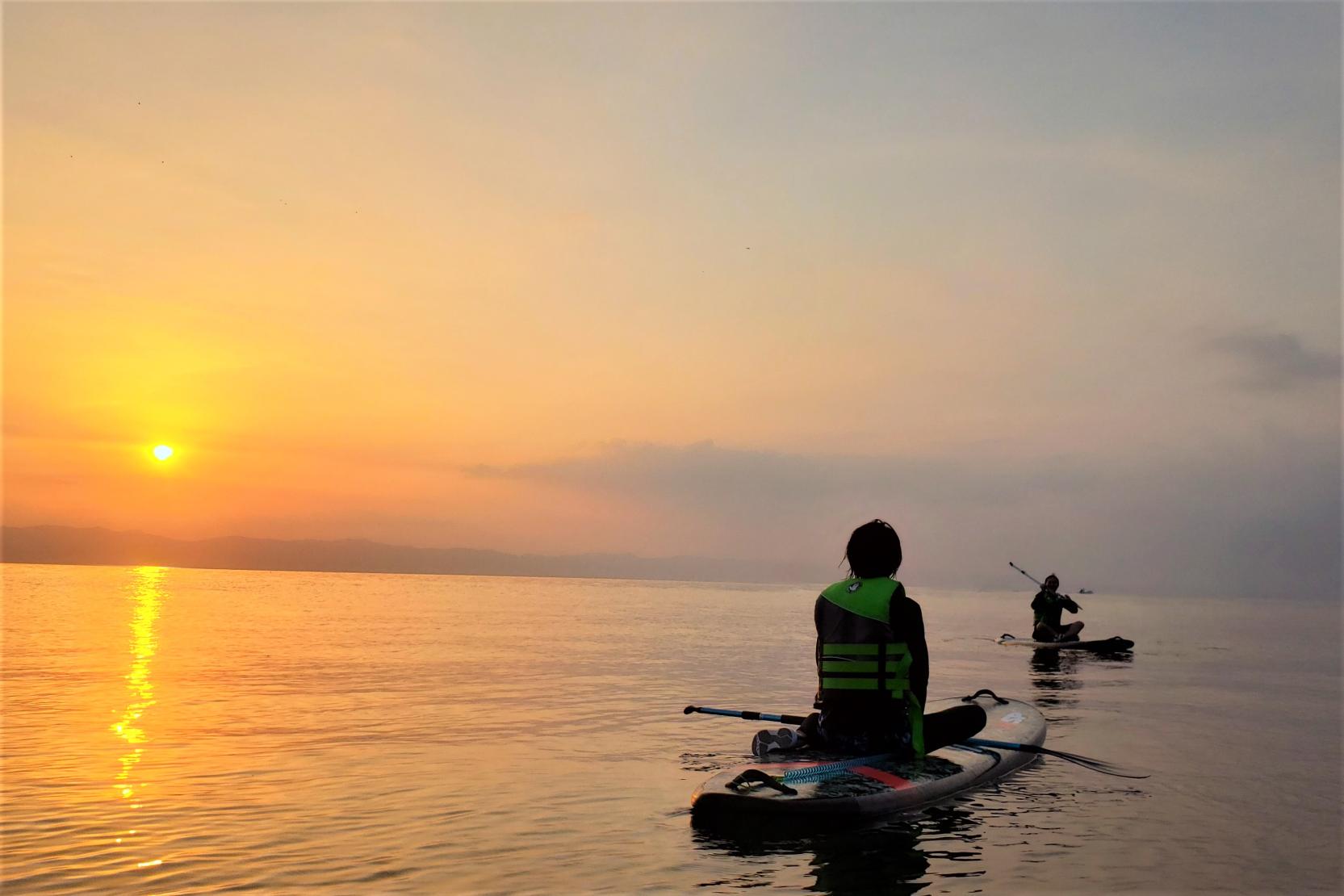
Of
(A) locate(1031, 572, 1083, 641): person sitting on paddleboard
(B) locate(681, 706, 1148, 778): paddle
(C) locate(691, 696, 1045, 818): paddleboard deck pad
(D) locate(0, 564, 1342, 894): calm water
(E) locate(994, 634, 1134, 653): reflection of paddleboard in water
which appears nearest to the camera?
(D) locate(0, 564, 1342, 894): calm water

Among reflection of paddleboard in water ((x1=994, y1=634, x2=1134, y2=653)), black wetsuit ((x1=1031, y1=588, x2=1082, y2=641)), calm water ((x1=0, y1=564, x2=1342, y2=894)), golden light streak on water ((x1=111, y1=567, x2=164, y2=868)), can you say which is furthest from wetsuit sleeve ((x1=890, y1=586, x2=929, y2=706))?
black wetsuit ((x1=1031, y1=588, x2=1082, y2=641))

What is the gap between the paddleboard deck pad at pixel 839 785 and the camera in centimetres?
921

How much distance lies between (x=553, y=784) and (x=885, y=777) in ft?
13.6

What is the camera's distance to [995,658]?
115 feet

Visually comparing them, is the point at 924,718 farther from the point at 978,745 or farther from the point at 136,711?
the point at 136,711

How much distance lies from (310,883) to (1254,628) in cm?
7929

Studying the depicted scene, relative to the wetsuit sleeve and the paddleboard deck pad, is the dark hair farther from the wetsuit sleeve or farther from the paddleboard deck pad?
the paddleboard deck pad

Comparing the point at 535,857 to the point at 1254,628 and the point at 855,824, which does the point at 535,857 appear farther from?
the point at 1254,628

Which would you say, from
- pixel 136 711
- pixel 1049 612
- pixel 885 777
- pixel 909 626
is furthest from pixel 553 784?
pixel 1049 612

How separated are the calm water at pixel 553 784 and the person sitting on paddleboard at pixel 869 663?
1009 mm

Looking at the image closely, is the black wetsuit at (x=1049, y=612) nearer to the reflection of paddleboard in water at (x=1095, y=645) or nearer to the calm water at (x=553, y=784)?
the reflection of paddleboard in water at (x=1095, y=645)

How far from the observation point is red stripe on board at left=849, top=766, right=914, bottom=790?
990cm

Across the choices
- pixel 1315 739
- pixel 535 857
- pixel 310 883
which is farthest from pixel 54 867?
pixel 1315 739

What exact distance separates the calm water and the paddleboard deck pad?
23cm
